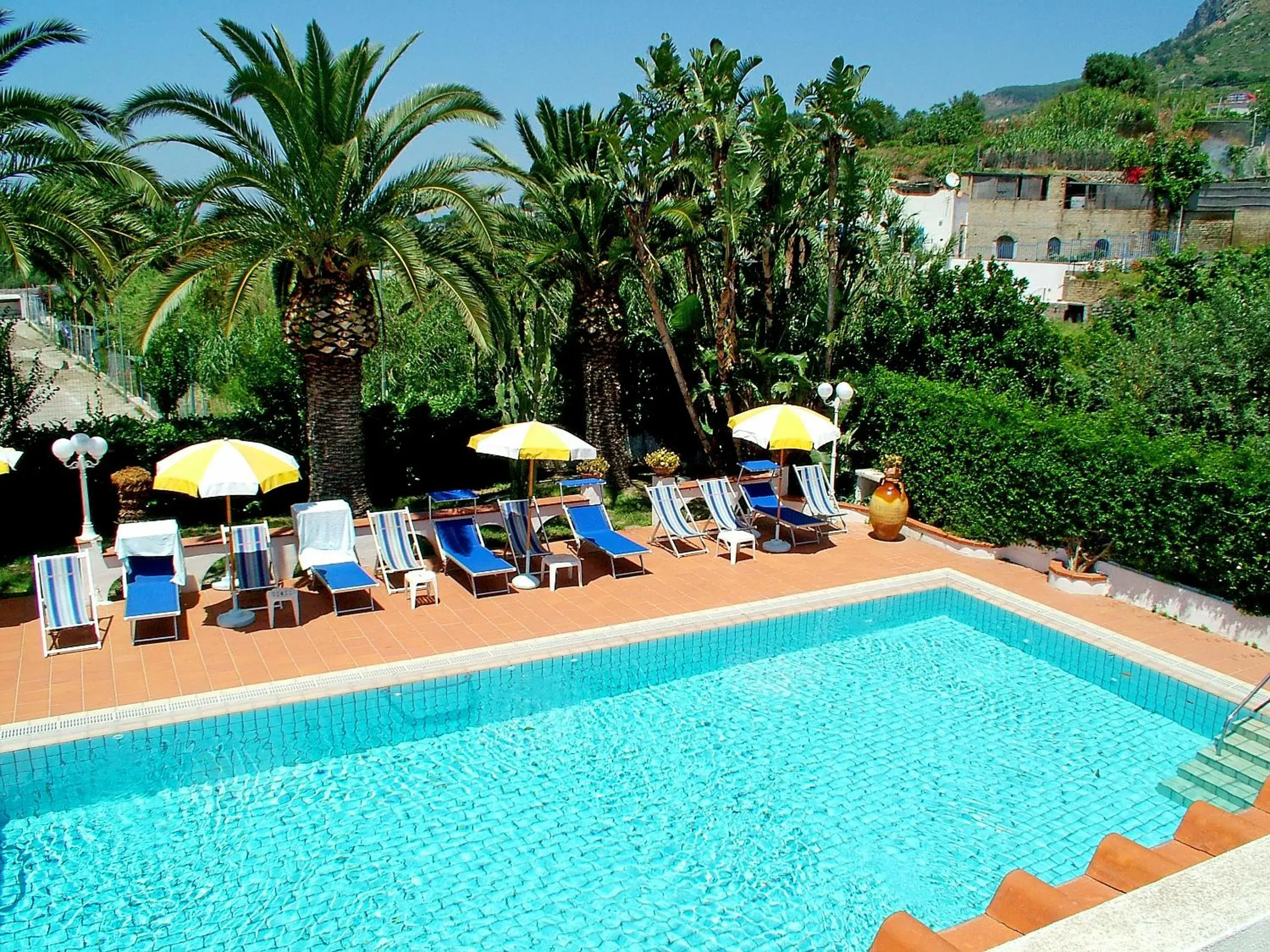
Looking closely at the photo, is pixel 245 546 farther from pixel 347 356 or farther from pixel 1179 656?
pixel 1179 656

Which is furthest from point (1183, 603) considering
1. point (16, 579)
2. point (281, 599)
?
point (16, 579)

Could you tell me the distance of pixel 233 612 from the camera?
35.9 ft

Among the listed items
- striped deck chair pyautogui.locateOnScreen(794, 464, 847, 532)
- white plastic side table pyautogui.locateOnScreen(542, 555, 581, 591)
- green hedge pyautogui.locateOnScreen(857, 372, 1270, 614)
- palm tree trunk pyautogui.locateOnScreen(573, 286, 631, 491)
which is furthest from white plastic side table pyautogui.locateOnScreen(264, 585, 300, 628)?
green hedge pyautogui.locateOnScreen(857, 372, 1270, 614)

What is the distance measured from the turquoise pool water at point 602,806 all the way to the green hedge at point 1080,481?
2.01 m

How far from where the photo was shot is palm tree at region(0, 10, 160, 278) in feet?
38.9

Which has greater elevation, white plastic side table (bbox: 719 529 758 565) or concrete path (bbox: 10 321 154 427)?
concrete path (bbox: 10 321 154 427)

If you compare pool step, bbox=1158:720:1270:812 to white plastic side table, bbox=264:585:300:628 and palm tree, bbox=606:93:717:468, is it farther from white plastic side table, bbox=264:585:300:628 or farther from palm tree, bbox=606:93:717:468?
palm tree, bbox=606:93:717:468

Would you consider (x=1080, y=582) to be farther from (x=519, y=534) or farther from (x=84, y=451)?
(x=84, y=451)

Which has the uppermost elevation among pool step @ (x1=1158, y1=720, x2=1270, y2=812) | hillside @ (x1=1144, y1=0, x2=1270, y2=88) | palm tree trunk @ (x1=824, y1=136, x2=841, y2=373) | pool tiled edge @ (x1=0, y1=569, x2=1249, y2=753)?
hillside @ (x1=1144, y1=0, x2=1270, y2=88)

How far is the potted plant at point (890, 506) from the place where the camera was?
15.1 metres

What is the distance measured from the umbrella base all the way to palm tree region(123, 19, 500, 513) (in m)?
2.55

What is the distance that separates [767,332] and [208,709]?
12.8 metres

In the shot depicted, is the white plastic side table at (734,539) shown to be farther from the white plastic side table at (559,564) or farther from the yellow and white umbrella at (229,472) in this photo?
the yellow and white umbrella at (229,472)

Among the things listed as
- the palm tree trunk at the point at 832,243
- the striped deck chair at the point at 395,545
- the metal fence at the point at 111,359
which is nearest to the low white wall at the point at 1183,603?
the palm tree trunk at the point at 832,243
